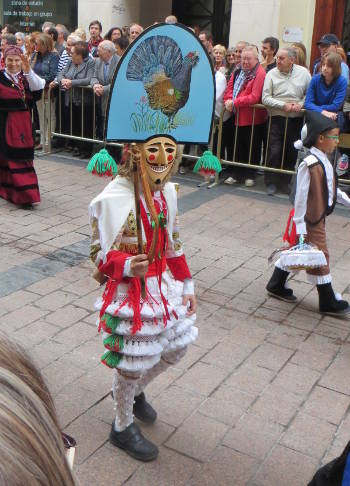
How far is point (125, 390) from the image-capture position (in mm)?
3084

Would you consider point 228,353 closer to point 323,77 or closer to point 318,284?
point 318,284

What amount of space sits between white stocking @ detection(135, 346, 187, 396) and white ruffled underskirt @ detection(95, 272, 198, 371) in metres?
0.05

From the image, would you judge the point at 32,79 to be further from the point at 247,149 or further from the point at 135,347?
the point at 135,347

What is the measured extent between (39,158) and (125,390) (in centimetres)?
762

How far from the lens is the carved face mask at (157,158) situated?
9.73 ft

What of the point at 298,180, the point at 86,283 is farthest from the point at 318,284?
the point at 86,283

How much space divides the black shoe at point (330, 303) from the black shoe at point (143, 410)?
2059 mm

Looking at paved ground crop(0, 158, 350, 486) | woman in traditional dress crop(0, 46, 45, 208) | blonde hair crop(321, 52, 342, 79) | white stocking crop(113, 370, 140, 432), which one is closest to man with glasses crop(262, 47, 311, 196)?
blonde hair crop(321, 52, 342, 79)

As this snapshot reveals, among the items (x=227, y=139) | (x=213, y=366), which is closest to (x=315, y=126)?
(x=213, y=366)

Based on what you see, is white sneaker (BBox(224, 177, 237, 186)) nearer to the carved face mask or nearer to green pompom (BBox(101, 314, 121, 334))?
the carved face mask

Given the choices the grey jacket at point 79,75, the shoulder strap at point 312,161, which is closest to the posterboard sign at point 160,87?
the shoulder strap at point 312,161

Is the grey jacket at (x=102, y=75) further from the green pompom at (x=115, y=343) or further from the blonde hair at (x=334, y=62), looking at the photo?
the green pompom at (x=115, y=343)

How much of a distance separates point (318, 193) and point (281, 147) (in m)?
4.01

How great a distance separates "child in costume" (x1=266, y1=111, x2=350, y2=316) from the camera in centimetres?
473
